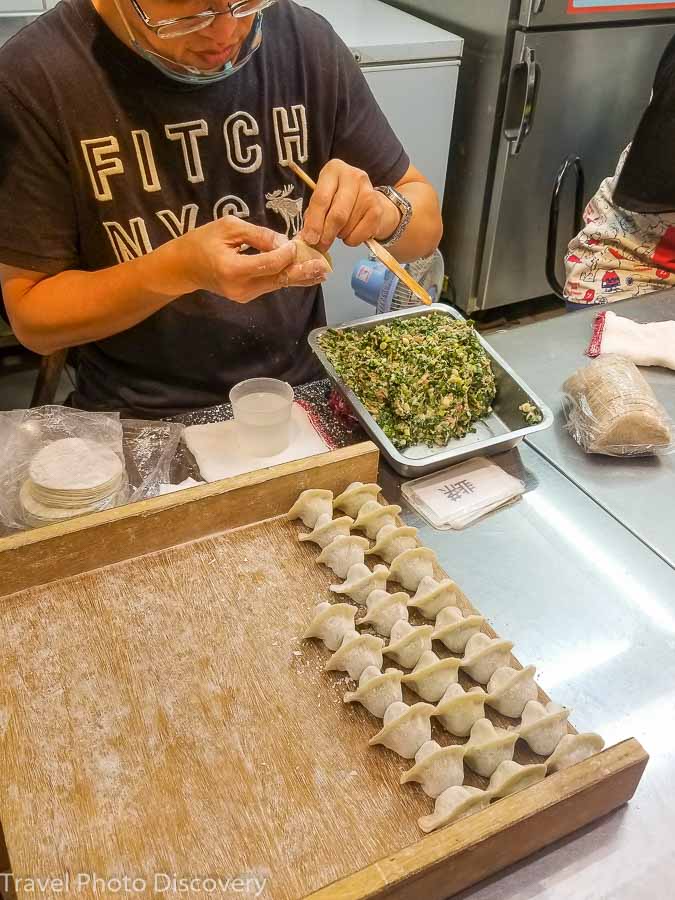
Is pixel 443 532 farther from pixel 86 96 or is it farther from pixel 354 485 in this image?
pixel 86 96

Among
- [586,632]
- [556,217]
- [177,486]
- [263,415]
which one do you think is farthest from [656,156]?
[177,486]

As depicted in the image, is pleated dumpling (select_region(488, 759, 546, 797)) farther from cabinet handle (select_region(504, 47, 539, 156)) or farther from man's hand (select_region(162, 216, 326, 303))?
cabinet handle (select_region(504, 47, 539, 156))

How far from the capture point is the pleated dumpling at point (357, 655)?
1.09m

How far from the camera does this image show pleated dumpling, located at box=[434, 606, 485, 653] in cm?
113

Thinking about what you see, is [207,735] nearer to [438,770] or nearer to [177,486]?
[438,770]

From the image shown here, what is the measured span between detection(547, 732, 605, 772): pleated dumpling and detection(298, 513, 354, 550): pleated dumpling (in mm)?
483

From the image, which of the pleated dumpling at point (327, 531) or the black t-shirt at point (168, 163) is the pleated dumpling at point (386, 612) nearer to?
the pleated dumpling at point (327, 531)

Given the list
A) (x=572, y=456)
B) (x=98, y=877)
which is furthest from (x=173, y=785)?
(x=572, y=456)

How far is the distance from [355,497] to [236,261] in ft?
1.57

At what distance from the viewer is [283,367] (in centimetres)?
190

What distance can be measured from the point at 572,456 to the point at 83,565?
3.37 feet

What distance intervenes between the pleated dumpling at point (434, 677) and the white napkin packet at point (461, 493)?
14.8 inches

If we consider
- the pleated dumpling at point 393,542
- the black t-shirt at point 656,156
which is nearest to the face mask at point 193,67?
the pleated dumpling at point 393,542

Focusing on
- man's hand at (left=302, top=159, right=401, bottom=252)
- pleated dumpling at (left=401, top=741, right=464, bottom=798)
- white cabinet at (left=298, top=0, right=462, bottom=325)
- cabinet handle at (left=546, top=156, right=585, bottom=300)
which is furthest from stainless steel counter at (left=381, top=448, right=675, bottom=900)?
white cabinet at (left=298, top=0, right=462, bottom=325)
